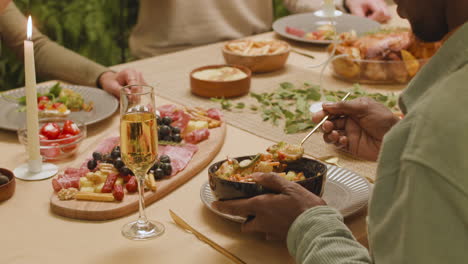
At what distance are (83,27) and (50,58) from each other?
1.60 m

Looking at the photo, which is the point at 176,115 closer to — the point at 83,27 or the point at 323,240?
the point at 323,240

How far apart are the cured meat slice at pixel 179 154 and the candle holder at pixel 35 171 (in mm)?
279

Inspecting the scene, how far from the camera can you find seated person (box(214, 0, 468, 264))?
0.73 m

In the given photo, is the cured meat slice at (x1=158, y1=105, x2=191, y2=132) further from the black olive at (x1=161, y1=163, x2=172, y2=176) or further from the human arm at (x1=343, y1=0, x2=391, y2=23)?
the human arm at (x1=343, y1=0, x2=391, y2=23)

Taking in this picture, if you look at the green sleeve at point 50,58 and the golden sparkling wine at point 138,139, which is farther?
the green sleeve at point 50,58

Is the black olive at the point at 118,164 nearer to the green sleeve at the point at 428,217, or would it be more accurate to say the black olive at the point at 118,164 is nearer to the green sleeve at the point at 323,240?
the green sleeve at the point at 323,240

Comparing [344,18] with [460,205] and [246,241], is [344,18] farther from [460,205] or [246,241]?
[460,205]

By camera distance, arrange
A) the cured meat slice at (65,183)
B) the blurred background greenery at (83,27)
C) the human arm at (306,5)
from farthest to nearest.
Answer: the blurred background greenery at (83,27) < the human arm at (306,5) < the cured meat slice at (65,183)

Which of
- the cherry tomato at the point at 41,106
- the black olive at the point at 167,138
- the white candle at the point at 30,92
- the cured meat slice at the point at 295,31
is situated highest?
the white candle at the point at 30,92

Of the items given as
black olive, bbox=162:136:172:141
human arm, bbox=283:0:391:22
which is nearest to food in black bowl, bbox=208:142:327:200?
black olive, bbox=162:136:172:141

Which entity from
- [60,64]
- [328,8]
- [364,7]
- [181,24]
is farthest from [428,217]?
[364,7]

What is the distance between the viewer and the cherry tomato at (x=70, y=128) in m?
1.58

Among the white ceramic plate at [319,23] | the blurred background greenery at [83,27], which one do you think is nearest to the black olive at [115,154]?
the white ceramic plate at [319,23]

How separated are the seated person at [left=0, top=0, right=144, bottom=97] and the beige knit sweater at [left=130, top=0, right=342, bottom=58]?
0.72 m
